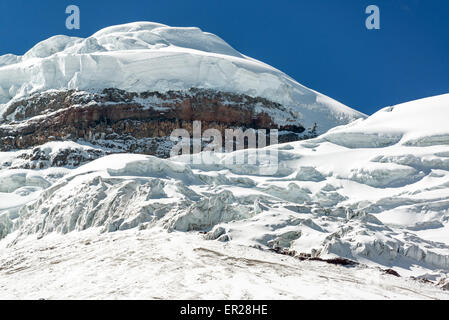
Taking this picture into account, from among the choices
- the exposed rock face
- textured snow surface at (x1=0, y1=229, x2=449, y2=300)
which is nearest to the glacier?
textured snow surface at (x1=0, y1=229, x2=449, y2=300)

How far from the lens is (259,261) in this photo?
1933 centimetres

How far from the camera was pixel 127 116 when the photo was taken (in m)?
67.0

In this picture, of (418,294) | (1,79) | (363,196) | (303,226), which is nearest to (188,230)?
(303,226)

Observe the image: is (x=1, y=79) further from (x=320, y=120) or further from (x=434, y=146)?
(x=434, y=146)

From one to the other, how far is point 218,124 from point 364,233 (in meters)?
46.3

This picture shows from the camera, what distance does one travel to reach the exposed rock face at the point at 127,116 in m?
64.6

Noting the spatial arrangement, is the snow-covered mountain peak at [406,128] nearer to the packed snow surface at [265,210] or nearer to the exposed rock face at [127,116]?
the packed snow surface at [265,210]

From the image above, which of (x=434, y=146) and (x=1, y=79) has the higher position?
(x=1, y=79)

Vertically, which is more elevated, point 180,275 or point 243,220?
point 243,220

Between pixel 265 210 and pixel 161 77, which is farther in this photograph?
pixel 161 77

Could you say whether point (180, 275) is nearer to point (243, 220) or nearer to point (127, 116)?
point (243, 220)

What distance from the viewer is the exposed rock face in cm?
6456

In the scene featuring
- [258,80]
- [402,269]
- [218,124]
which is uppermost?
[258,80]

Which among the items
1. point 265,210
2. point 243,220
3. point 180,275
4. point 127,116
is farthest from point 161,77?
point 180,275
